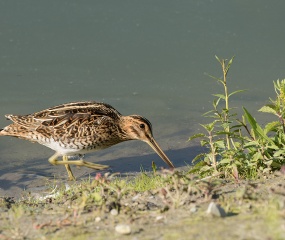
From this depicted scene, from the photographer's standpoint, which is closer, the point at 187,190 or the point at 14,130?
the point at 187,190

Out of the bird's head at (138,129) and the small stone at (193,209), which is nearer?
the small stone at (193,209)

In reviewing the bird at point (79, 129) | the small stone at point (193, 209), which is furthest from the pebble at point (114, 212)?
the bird at point (79, 129)

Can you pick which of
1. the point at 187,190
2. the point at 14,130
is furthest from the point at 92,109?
the point at 187,190

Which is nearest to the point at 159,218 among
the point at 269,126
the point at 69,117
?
the point at 269,126

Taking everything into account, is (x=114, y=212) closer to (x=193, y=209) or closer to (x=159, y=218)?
(x=159, y=218)

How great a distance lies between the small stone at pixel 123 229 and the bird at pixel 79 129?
12.4ft

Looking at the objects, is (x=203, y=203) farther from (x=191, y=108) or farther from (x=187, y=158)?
(x=191, y=108)

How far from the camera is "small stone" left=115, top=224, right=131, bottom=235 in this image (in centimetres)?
461

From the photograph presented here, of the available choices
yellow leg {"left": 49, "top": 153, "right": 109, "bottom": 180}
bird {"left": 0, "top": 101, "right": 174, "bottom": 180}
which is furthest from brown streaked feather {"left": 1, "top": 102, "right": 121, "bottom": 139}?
yellow leg {"left": 49, "top": 153, "right": 109, "bottom": 180}

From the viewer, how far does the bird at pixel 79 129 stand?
28.2 feet

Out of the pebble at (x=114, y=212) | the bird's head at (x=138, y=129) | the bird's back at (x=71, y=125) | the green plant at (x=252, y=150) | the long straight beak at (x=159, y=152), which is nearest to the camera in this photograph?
the pebble at (x=114, y=212)

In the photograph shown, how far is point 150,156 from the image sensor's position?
9.59 m

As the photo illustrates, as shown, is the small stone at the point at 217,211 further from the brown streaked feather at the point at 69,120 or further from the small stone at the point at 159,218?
the brown streaked feather at the point at 69,120

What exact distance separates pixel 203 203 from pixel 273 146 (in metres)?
1.44
